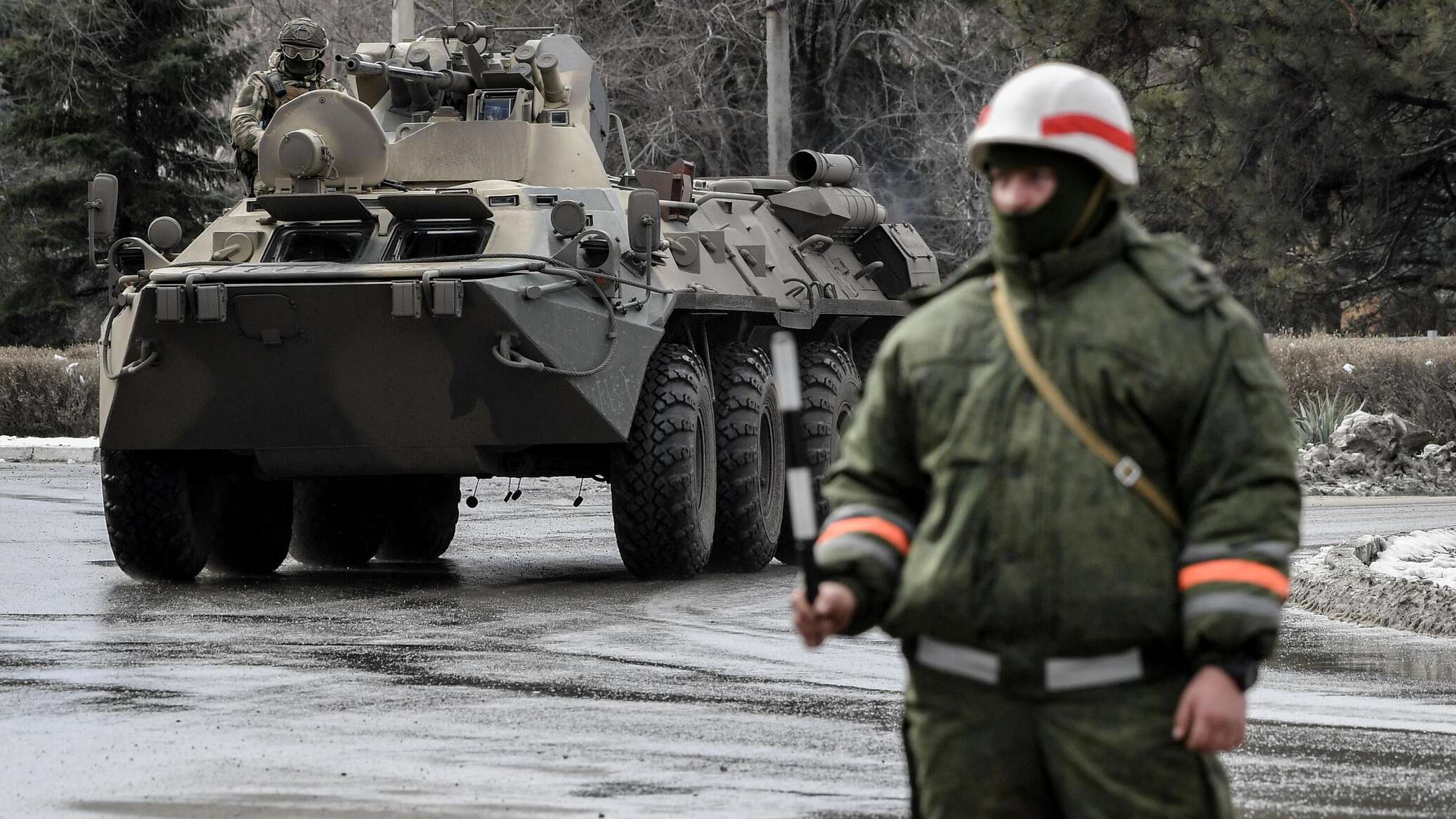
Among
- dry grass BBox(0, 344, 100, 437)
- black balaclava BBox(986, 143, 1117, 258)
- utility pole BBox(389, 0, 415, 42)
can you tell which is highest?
utility pole BBox(389, 0, 415, 42)

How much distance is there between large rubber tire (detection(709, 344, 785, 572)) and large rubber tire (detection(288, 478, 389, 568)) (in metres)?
2.12

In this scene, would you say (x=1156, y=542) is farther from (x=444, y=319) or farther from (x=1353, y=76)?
(x=1353, y=76)

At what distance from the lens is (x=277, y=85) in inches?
547

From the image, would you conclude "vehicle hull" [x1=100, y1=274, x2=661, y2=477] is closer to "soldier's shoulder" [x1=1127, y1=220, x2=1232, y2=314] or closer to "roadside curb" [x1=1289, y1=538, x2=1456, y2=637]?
"roadside curb" [x1=1289, y1=538, x2=1456, y2=637]

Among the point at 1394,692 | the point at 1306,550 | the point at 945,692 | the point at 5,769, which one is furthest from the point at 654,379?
the point at 945,692

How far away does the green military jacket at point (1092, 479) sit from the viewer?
11.6 ft

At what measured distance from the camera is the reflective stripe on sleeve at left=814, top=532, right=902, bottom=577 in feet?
12.3

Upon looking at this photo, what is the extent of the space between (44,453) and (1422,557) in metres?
16.1

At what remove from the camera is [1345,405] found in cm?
2120

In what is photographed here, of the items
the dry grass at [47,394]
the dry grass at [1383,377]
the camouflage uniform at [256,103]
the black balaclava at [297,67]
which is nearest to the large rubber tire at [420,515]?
the camouflage uniform at [256,103]

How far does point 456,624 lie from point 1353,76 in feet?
42.6

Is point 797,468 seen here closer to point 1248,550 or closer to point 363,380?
point 1248,550

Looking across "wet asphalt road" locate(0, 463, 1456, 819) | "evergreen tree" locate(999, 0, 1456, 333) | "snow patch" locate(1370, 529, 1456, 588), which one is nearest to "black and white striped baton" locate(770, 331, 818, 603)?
"wet asphalt road" locate(0, 463, 1456, 819)

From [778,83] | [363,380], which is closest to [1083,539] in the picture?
[363,380]
